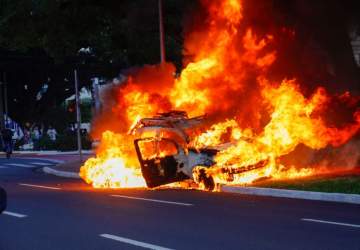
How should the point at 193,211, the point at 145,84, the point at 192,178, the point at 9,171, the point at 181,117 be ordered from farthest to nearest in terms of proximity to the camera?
1. the point at 9,171
2. the point at 145,84
3. the point at 181,117
4. the point at 192,178
5. the point at 193,211

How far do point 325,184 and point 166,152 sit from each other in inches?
167

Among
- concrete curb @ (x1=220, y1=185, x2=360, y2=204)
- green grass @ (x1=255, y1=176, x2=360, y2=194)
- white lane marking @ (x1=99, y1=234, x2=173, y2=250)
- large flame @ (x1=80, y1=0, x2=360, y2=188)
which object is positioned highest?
large flame @ (x1=80, y1=0, x2=360, y2=188)

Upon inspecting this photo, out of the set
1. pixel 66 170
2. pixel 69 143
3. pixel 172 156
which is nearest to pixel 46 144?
pixel 69 143

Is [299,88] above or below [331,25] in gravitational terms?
below

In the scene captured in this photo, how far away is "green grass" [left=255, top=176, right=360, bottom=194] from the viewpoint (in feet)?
44.4

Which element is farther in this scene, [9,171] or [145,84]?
[9,171]

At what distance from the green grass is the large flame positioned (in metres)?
1.55

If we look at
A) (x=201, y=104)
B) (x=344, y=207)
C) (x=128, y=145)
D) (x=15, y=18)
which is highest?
(x=15, y=18)

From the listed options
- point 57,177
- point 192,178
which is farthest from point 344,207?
point 57,177

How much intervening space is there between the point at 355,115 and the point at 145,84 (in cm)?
650

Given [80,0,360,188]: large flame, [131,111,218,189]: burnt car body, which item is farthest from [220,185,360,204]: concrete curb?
[80,0,360,188]: large flame

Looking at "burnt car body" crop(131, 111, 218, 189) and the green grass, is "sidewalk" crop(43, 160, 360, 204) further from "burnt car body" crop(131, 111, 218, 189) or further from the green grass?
"burnt car body" crop(131, 111, 218, 189)

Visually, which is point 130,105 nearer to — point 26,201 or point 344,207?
point 26,201

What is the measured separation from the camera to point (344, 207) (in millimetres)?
11820
